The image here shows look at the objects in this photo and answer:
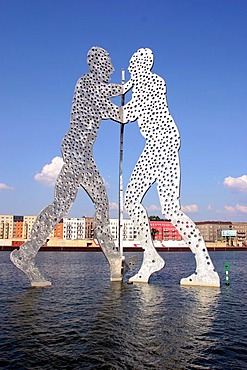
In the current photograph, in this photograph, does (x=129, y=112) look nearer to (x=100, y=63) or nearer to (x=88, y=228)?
(x=100, y=63)

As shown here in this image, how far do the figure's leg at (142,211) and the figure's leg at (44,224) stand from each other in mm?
2380

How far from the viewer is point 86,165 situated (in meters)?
16.2

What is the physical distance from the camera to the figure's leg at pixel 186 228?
15.5 metres

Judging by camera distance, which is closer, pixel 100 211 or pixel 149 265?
pixel 149 265

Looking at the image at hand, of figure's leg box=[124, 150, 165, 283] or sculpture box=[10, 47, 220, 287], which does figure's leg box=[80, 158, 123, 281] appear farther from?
figure's leg box=[124, 150, 165, 283]

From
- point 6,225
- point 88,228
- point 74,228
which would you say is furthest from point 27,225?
point 88,228

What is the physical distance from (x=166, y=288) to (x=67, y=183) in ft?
19.2

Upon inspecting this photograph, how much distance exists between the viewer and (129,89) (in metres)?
17.5

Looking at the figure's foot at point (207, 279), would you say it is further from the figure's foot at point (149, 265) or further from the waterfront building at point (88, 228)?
the waterfront building at point (88, 228)

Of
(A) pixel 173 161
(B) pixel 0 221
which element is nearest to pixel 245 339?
(A) pixel 173 161

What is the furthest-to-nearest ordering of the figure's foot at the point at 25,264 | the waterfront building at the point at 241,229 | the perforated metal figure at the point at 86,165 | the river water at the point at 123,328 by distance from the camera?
1. the waterfront building at the point at 241,229
2. the perforated metal figure at the point at 86,165
3. the figure's foot at the point at 25,264
4. the river water at the point at 123,328

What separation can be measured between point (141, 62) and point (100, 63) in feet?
5.87

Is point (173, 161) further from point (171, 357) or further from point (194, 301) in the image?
point (171, 357)

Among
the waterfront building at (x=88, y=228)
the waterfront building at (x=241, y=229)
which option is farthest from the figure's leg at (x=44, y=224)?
the waterfront building at (x=241, y=229)
